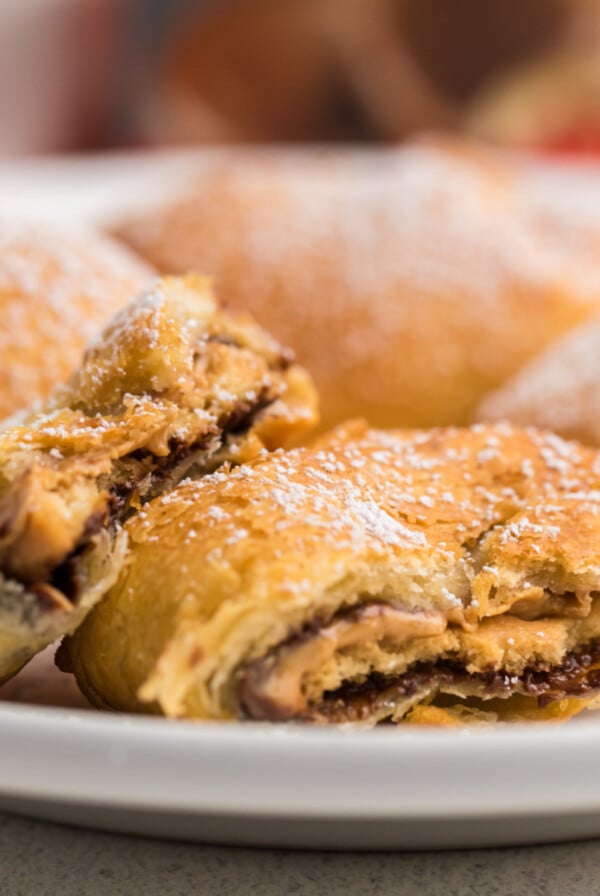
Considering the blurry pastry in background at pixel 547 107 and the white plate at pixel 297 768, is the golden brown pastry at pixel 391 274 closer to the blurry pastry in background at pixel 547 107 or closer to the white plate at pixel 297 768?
the white plate at pixel 297 768

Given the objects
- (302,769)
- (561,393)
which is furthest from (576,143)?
(302,769)

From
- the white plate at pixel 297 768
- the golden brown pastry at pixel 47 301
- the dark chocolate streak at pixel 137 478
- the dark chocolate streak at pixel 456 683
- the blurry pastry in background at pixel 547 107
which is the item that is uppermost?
the blurry pastry in background at pixel 547 107

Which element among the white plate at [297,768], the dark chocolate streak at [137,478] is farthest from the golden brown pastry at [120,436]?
the white plate at [297,768]

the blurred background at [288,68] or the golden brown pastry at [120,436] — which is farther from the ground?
the blurred background at [288,68]

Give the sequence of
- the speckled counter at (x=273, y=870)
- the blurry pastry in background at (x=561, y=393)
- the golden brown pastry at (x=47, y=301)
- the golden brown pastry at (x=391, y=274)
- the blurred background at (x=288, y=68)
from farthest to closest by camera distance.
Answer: the blurred background at (x=288, y=68), the golden brown pastry at (x=391, y=274), the blurry pastry in background at (x=561, y=393), the golden brown pastry at (x=47, y=301), the speckled counter at (x=273, y=870)

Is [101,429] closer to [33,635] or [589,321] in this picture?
[33,635]

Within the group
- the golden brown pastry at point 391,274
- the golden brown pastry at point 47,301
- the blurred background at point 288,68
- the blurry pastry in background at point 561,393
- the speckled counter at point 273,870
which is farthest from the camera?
the blurred background at point 288,68

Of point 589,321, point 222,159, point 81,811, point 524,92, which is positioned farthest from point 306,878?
point 524,92
